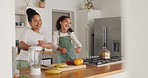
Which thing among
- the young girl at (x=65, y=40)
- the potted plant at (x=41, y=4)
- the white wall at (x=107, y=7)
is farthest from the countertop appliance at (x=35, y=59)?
the white wall at (x=107, y=7)

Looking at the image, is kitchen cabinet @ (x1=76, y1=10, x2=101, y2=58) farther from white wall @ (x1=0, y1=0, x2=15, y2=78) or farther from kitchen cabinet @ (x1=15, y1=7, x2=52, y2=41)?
white wall @ (x1=0, y1=0, x2=15, y2=78)

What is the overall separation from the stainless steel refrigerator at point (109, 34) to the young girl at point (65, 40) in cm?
228

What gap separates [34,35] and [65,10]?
10.4 feet

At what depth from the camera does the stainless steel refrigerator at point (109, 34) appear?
4.55 m

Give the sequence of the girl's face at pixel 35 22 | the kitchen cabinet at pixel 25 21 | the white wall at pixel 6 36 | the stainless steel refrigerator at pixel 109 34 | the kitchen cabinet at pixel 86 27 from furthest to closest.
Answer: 1. the kitchen cabinet at pixel 86 27
2. the stainless steel refrigerator at pixel 109 34
3. the kitchen cabinet at pixel 25 21
4. the girl's face at pixel 35 22
5. the white wall at pixel 6 36

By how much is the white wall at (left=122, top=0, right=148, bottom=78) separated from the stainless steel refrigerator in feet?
14.1

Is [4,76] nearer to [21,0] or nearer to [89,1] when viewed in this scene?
[21,0]

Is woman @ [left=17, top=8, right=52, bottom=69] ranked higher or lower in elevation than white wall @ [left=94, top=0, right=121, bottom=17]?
lower

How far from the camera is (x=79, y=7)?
5.27 metres

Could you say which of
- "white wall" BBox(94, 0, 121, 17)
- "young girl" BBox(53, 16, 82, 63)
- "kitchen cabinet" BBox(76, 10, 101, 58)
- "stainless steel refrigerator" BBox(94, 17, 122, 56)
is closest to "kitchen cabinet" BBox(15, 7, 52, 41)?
"kitchen cabinet" BBox(76, 10, 101, 58)

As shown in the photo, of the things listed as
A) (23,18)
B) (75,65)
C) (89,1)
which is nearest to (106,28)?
(89,1)

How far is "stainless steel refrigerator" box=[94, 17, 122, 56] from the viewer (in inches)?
179

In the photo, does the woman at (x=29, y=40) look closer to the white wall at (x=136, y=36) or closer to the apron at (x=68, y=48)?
the apron at (x=68, y=48)

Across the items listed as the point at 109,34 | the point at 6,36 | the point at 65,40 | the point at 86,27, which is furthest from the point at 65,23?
the point at 86,27
